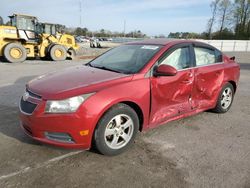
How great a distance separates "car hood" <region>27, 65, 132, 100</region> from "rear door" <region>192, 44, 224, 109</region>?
155cm

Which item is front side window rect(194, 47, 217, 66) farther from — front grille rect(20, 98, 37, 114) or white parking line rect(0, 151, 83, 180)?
front grille rect(20, 98, 37, 114)

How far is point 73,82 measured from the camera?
331 cm

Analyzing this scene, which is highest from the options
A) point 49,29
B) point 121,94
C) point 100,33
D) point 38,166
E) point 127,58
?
point 100,33

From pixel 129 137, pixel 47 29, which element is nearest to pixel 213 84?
pixel 129 137

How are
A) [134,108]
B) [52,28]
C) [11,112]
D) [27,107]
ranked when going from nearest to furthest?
[27,107] → [134,108] → [11,112] → [52,28]

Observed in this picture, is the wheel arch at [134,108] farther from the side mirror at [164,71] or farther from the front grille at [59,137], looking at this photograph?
the side mirror at [164,71]

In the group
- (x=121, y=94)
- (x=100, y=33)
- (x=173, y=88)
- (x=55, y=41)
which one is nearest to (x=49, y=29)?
(x=55, y=41)

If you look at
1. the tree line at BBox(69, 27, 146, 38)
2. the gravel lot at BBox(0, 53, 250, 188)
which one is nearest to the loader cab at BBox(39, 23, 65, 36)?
the gravel lot at BBox(0, 53, 250, 188)

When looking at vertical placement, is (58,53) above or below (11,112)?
above

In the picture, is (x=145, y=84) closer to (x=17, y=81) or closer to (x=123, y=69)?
(x=123, y=69)

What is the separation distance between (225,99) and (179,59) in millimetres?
1755

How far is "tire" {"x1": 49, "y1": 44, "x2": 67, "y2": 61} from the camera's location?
631 inches

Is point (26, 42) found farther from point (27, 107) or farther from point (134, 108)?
point (134, 108)

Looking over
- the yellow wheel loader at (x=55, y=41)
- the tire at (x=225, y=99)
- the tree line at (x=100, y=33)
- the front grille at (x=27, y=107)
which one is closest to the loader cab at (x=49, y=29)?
the yellow wheel loader at (x=55, y=41)
